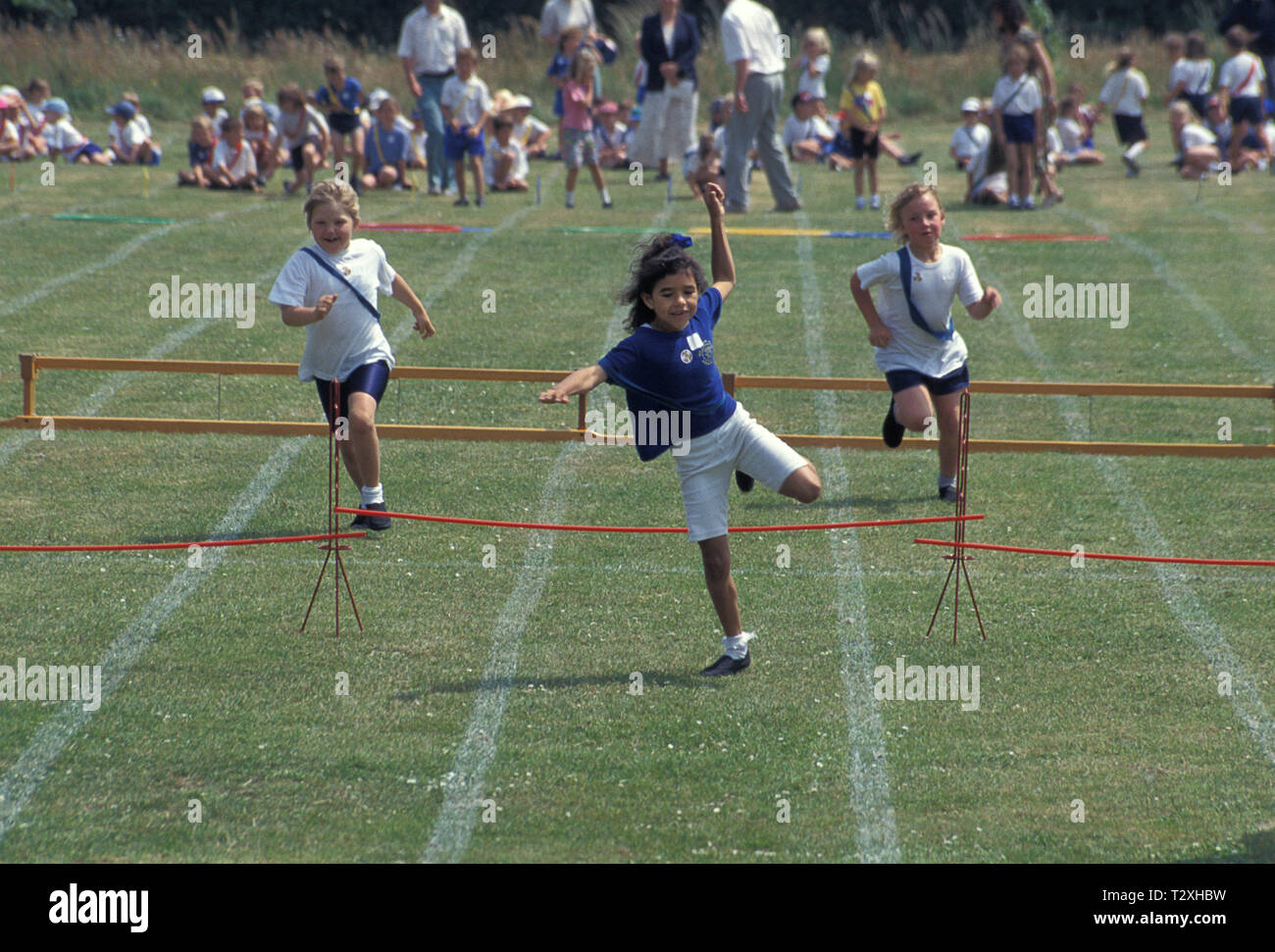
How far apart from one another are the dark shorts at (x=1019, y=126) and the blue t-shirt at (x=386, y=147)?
307 inches

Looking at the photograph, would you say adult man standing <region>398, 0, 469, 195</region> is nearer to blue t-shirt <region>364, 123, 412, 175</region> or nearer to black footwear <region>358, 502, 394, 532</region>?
blue t-shirt <region>364, 123, 412, 175</region>

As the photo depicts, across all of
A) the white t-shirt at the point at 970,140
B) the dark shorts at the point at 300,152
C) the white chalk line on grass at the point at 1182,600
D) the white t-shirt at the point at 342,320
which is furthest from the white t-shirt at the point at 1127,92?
the white t-shirt at the point at 342,320

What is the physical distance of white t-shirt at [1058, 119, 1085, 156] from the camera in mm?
23375

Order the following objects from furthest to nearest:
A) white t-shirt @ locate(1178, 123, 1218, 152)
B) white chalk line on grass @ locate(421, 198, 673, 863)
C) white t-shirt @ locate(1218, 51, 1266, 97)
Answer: white t-shirt @ locate(1178, 123, 1218, 152) < white t-shirt @ locate(1218, 51, 1266, 97) < white chalk line on grass @ locate(421, 198, 673, 863)

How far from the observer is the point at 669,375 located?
6539 millimetres

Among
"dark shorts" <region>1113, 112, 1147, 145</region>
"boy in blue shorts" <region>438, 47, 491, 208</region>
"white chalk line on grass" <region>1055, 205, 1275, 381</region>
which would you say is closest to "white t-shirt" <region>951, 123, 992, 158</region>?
"dark shorts" <region>1113, 112, 1147, 145</region>

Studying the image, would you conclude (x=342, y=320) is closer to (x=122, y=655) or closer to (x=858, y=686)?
(x=122, y=655)

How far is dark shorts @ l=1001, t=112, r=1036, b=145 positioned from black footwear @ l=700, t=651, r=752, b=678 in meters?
12.6

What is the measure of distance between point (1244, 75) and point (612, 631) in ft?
57.2

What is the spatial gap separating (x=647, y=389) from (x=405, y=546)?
8.22 feet

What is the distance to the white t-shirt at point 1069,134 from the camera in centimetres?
2338

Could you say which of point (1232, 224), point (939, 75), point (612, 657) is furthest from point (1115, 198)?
point (612, 657)

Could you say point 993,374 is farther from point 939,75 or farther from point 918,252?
point 939,75

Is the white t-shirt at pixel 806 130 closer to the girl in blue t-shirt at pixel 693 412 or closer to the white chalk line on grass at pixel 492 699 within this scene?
the white chalk line on grass at pixel 492 699
